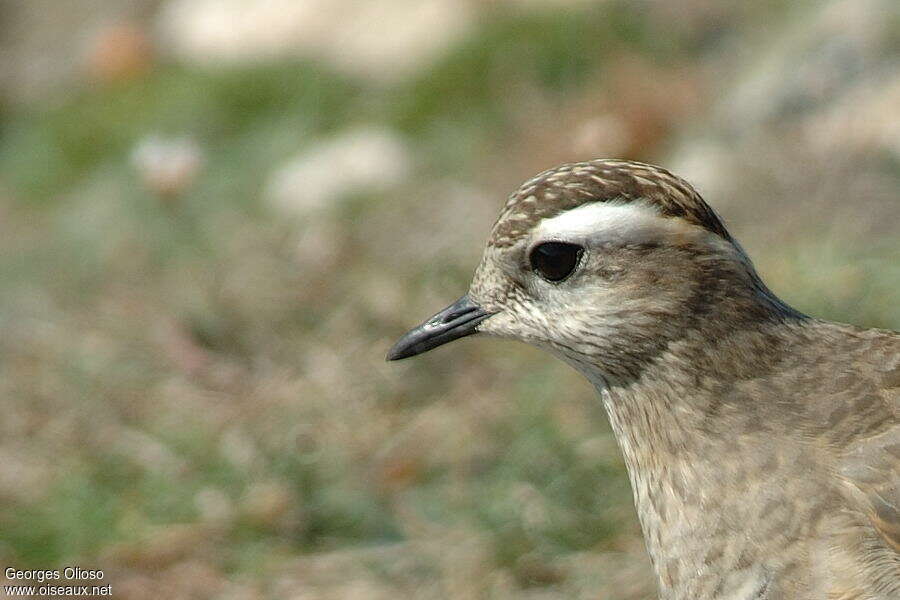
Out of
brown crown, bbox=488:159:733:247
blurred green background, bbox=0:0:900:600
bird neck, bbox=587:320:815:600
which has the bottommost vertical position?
bird neck, bbox=587:320:815:600

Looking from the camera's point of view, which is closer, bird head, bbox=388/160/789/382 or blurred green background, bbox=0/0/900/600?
bird head, bbox=388/160/789/382

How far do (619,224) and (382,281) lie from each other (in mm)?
3479

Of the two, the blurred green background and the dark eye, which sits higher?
the blurred green background

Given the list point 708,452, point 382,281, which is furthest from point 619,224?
point 382,281

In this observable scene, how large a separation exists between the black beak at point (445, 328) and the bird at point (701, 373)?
20 cm

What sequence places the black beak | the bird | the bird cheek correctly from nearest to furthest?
the bird → the bird cheek → the black beak

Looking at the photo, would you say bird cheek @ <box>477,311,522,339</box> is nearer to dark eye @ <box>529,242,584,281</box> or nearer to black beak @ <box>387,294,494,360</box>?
black beak @ <box>387,294,494,360</box>

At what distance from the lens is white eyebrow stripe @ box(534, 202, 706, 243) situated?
3469 mm

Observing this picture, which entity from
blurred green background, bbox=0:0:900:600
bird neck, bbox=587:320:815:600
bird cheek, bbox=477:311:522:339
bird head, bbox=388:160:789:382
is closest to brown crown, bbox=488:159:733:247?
bird head, bbox=388:160:789:382

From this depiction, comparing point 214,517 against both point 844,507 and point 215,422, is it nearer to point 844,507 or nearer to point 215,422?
point 215,422

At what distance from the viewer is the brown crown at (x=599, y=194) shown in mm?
3492

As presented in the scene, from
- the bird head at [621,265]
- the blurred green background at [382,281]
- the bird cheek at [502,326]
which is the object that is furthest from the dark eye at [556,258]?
the blurred green background at [382,281]

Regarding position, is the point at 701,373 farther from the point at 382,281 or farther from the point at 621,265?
the point at 382,281

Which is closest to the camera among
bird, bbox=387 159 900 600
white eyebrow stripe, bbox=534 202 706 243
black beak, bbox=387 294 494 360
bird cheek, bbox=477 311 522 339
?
bird, bbox=387 159 900 600
